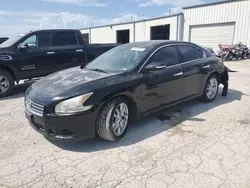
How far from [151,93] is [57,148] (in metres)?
1.76

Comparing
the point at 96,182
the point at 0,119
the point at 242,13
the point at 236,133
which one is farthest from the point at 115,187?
the point at 242,13

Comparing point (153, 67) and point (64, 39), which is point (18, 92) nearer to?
point (64, 39)

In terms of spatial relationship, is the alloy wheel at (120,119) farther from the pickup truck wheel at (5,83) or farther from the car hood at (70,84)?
the pickup truck wheel at (5,83)

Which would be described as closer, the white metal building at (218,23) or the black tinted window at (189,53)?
the black tinted window at (189,53)

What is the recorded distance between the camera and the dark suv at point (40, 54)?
20.1 feet

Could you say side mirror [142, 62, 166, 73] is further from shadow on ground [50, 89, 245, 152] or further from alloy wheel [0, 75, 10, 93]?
alloy wheel [0, 75, 10, 93]

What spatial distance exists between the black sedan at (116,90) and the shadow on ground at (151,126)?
0.16 meters

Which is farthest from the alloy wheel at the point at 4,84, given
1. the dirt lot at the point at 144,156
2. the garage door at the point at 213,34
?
the garage door at the point at 213,34

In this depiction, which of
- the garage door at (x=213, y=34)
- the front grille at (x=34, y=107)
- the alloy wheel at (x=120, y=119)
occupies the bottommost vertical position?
the alloy wheel at (x=120, y=119)

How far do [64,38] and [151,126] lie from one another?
467 centimetres

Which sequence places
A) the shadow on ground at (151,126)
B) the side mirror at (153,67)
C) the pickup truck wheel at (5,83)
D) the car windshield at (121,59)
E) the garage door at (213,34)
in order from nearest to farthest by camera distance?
the shadow on ground at (151,126) < the side mirror at (153,67) < the car windshield at (121,59) < the pickup truck wheel at (5,83) < the garage door at (213,34)

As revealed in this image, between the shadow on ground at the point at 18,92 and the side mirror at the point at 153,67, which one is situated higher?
the side mirror at the point at 153,67

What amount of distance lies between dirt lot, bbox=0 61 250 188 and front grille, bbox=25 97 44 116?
1.89 feet

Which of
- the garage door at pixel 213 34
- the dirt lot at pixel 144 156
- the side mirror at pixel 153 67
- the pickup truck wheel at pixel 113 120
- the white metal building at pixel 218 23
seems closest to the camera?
the dirt lot at pixel 144 156
